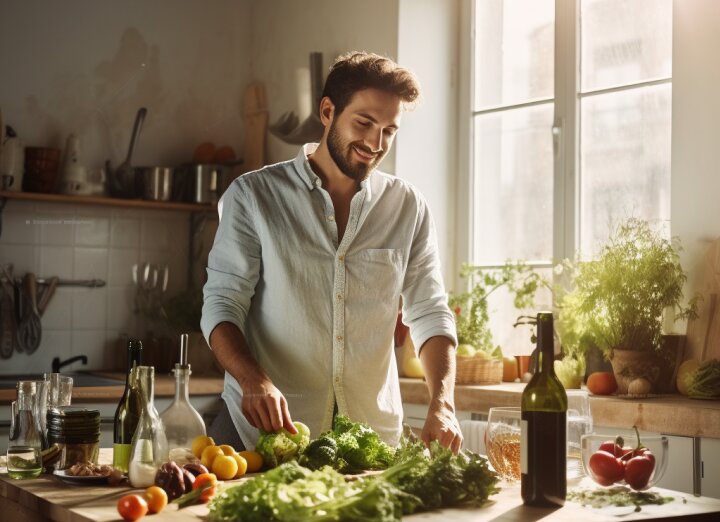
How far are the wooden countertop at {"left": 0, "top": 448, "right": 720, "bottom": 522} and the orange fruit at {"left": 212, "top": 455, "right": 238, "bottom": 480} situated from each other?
6.1 inches

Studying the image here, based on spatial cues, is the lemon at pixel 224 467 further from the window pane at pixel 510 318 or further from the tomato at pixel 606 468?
the window pane at pixel 510 318

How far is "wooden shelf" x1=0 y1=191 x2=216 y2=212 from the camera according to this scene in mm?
4246

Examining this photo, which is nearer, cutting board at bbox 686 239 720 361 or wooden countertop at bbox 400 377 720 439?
wooden countertop at bbox 400 377 720 439

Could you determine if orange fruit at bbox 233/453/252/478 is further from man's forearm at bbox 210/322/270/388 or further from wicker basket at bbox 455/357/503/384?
wicker basket at bbox 455/357/503/384

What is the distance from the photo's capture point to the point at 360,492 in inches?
55.2

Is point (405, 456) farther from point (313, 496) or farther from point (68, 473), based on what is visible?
point (68, 473)

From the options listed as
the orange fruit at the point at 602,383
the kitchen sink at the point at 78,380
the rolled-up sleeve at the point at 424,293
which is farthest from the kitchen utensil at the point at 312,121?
the rolled-up sleeve at the point at 424,293

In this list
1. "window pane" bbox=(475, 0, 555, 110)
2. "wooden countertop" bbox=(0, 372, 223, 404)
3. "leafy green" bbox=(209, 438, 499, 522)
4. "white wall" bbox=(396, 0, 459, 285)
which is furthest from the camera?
"white wall" bbox=(396, 0, 459, 285)

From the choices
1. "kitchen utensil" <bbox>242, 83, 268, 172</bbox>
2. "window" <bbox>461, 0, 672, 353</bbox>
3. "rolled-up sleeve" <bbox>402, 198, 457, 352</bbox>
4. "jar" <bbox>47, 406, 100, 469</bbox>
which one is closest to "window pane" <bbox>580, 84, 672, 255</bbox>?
"window" <bbox>461, 0, 672, 353</bbox>

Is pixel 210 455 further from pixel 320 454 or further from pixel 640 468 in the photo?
pixel 640 468

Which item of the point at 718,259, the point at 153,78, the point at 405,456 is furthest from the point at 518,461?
the point at 153,78

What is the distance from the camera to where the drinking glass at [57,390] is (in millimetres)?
2035

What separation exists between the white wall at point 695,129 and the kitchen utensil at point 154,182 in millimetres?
2288

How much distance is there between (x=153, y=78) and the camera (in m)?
4.73
